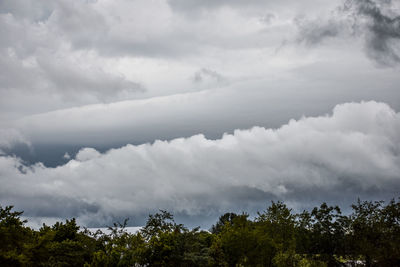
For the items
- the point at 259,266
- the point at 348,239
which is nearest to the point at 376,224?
the point at 348,239

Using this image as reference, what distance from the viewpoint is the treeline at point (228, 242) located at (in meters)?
48.3

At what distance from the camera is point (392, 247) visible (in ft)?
202

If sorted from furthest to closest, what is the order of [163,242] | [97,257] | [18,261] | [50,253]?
[50,253], [163,242], [97,257], [18,261]

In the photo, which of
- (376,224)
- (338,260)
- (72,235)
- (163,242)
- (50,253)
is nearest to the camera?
(163,242)

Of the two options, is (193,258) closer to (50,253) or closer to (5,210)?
(50,253)

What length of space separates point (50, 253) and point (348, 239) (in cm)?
4589

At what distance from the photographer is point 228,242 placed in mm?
58812

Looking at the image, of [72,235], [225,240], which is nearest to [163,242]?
[225,240]

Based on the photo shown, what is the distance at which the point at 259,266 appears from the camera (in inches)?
2317

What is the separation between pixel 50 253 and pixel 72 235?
9.25m

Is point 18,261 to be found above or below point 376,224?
below

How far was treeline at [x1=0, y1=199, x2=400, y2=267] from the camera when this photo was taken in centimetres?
4834

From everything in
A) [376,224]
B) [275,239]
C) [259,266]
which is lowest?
[259,266]

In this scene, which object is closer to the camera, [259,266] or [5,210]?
[5,210]
